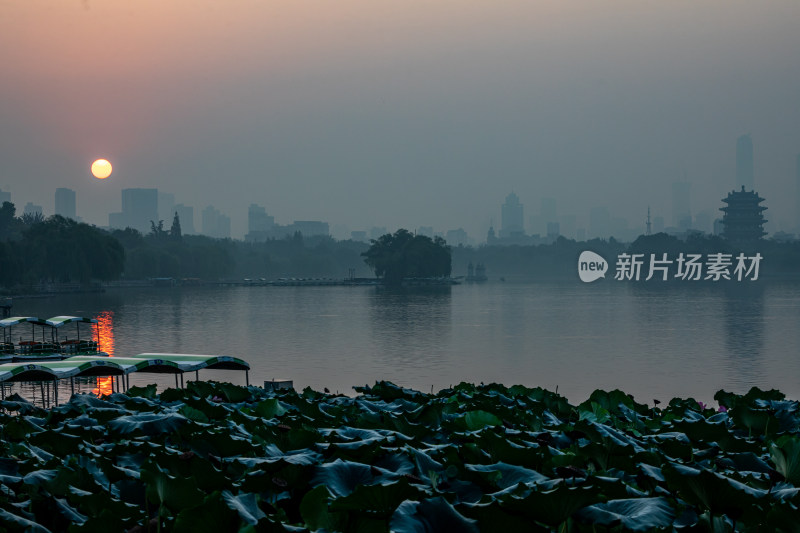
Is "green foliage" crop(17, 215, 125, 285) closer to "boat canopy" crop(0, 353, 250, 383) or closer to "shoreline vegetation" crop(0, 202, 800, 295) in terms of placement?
"shoreline vegetation" crop(0, 202, 800, 295)

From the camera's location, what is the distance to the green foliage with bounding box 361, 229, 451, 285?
16025 centimetres

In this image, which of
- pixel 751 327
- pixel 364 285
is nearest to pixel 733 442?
pixel 751 327

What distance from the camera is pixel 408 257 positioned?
161 metres

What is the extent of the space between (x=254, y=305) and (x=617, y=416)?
10471 cm

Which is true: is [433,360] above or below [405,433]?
below

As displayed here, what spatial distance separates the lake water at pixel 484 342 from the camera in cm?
4072

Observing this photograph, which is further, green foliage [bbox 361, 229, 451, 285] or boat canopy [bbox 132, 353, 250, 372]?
green foliage [bbox 361, 229, 451, 285]

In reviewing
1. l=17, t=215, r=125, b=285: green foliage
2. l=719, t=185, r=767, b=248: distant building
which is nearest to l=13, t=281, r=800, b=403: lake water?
l=17, t=215, r=125, b=285: green foliage

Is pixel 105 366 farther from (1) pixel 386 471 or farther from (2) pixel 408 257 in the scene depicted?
(2) pixel 408 257

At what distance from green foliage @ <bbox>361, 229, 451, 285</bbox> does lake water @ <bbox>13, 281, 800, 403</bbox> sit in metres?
53.2

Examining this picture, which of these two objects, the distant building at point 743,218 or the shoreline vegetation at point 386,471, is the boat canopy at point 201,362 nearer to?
the shoreline vegetation at point 386,471

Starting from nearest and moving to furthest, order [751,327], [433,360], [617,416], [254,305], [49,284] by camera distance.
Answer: [617,416], [433,360], [751,327], [254,305], [49,284]

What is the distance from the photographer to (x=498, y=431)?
566 cm

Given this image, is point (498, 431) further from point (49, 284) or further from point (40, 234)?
point (49, 284)
